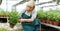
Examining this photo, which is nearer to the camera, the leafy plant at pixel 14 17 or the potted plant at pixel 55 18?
the potted plant at pixel 55 18

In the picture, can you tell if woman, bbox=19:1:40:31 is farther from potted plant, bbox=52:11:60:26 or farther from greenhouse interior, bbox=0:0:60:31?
potted plant, bbox=52:11:60:26

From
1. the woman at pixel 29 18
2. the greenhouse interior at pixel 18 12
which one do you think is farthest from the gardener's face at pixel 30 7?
the greenhouse interior at pixel 18 12

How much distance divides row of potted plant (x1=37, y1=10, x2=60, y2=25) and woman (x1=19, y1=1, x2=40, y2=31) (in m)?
0.14

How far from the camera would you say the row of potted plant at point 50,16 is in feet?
16.2

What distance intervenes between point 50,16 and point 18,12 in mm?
553

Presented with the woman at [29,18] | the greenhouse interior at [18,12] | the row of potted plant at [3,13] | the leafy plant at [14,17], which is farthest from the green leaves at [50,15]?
the row of potted plant at [3,13]

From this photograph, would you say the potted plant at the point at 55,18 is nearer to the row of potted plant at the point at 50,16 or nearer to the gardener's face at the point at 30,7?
the row of potted plant at the point at 50,16

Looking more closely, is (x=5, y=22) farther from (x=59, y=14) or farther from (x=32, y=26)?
(x=59, y=14)

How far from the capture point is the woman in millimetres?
4934

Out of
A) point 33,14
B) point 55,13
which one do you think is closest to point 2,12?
point 33,14

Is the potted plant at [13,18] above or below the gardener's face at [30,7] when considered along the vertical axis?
below

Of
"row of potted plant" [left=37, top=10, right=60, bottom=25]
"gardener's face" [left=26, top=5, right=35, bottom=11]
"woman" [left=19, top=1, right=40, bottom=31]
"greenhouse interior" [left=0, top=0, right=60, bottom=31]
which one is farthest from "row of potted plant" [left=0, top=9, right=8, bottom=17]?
"row of potted plant" [left=37, top=10, right=60, bottom=25]

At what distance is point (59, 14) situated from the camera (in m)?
4.94

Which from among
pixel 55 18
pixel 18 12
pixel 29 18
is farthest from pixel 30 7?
pixel 55 18
